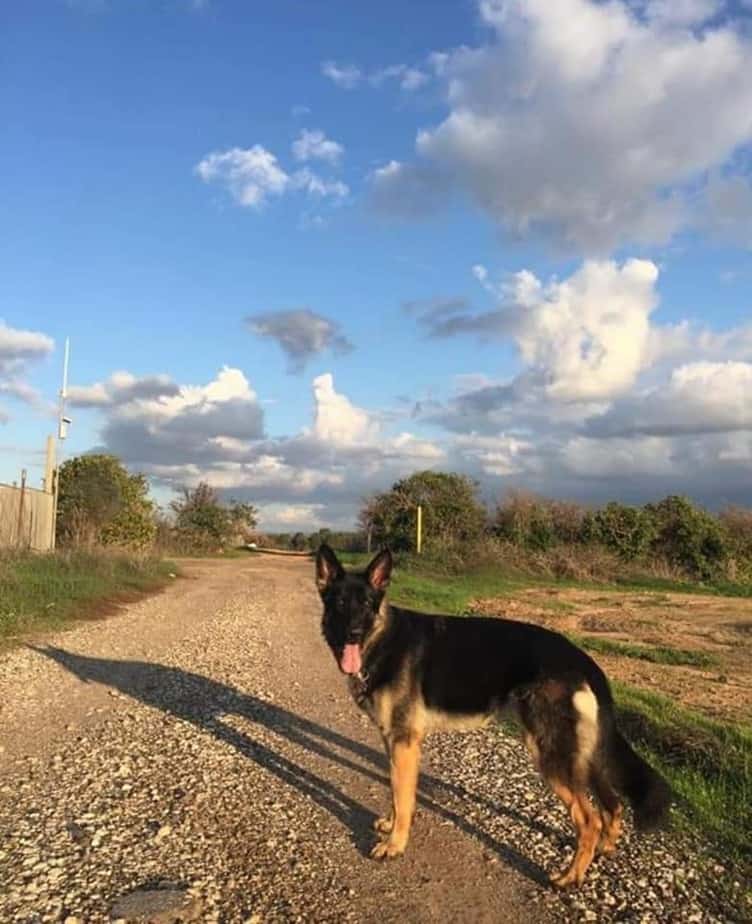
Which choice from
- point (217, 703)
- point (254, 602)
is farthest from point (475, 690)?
point (254, 602)

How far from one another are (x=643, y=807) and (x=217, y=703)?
5.53 metres

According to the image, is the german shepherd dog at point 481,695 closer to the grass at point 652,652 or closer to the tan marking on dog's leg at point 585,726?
the tan marking on dog's leg at point 585,726

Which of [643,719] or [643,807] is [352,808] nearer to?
[643,807]

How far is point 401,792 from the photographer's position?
518 centimetres

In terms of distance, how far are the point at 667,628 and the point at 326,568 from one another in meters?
14.6

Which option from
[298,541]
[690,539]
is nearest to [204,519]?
[298,541]

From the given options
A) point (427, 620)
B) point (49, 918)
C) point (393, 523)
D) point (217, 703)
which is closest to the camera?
point (49, 918)

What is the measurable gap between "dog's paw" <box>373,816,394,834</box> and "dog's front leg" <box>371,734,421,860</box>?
16 cm

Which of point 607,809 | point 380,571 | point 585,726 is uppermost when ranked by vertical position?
point 380,571

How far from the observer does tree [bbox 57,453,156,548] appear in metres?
34.1

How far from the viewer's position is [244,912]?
4301 millimetres

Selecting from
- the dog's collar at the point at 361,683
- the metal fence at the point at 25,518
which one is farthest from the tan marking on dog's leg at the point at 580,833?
the metal fence at the point at 25,518

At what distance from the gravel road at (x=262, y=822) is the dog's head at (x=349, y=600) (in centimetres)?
126

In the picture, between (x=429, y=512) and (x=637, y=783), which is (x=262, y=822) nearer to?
(x=637, y=783)
